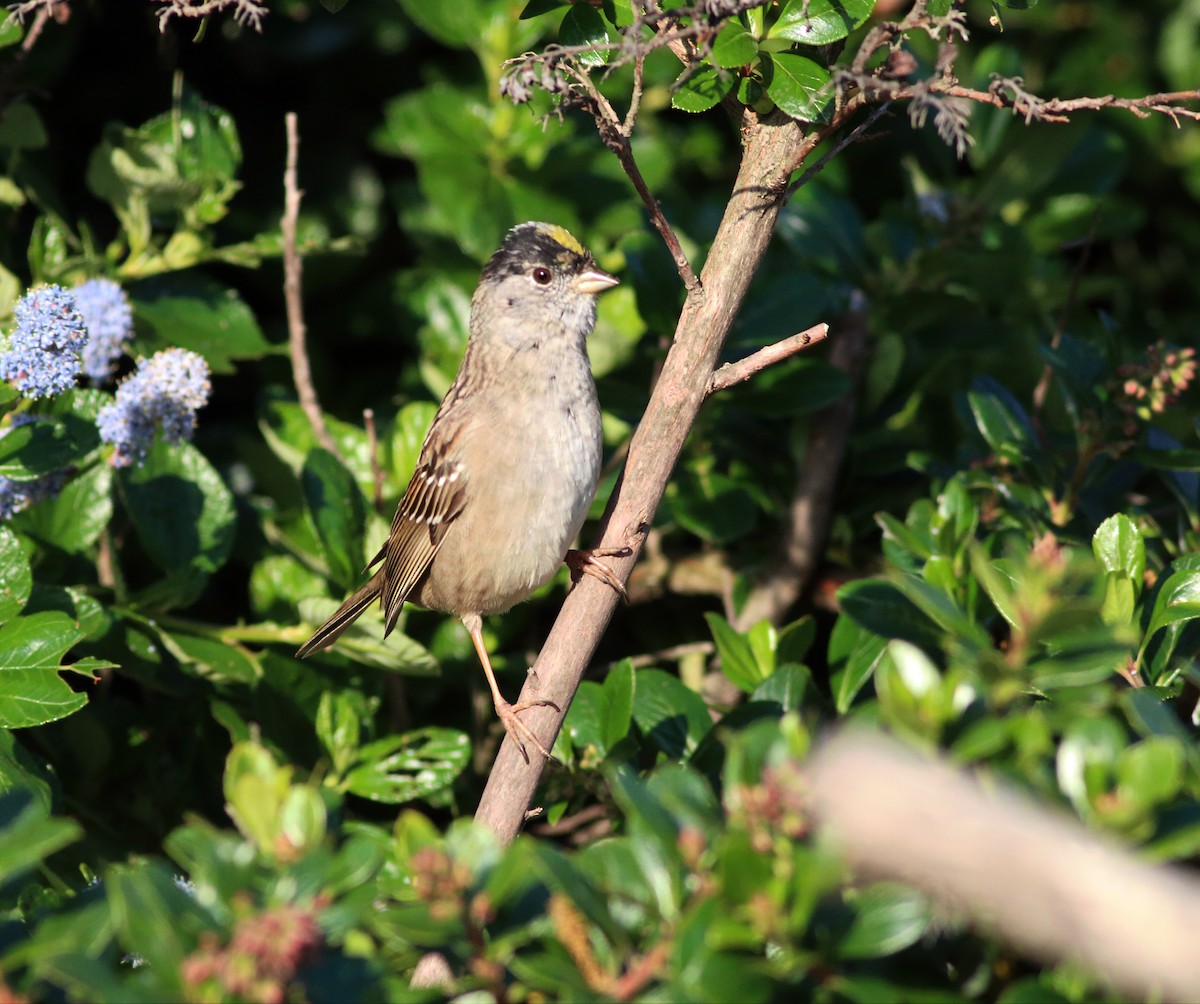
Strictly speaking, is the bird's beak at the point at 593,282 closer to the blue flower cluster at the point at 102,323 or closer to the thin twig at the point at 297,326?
the thin twig at the point at 297,326

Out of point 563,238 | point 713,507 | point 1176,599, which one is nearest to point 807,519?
point 713,507

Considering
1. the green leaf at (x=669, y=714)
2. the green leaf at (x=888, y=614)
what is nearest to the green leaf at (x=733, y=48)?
the green leaf at (x=888, y=614)

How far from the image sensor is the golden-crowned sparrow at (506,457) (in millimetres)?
3088

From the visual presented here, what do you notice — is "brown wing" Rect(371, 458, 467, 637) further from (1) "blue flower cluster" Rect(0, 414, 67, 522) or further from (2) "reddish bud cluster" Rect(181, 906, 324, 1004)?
(2) "reddish bud cluster" Rect(181, 906, 324, 1004)

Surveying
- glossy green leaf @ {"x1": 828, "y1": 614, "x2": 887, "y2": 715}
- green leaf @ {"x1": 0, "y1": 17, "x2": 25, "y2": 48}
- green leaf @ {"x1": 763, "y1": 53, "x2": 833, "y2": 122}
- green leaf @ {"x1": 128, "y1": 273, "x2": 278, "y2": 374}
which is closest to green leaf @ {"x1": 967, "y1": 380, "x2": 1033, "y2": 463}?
glossy green leaf @ {"x1": 828, "y1": 614, "x2": 887, "y2": 715}

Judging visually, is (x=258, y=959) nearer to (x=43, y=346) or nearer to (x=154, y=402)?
(x=43, y=346)

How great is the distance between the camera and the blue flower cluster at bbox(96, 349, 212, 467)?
280cm

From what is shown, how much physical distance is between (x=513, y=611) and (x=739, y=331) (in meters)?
1.01

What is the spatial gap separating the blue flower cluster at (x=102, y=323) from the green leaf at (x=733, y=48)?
1601mm

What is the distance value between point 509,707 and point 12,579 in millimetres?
1068

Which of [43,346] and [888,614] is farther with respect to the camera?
[43,346]

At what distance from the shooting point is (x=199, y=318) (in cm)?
353

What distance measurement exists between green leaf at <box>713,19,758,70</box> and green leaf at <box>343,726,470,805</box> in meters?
1.67

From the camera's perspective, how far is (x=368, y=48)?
465cm
